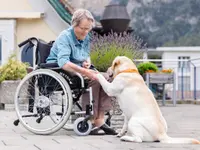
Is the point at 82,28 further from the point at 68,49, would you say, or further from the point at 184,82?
the point at 184,82

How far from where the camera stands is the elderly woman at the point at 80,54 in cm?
486

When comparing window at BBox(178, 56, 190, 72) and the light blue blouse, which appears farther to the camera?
window at BBox(178, 56, 190, 72)

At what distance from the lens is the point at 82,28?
16.2 feet

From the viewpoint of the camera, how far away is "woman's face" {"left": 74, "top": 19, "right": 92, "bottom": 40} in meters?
4.91

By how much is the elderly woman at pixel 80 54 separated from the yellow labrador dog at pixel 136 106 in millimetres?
306

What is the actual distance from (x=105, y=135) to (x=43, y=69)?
816 mm

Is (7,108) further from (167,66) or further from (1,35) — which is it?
(167,66)

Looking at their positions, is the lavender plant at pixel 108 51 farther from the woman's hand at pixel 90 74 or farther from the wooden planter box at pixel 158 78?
the wooden planter box at pixel 158 78

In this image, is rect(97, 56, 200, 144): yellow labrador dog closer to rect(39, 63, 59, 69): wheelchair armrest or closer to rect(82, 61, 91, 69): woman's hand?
rect(82, 61, 91, 69): woman's hand

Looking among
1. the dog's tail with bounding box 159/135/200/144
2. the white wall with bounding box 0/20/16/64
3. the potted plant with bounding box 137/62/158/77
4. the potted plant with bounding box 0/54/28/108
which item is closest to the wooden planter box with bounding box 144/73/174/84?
the potted plant with bounding box 137/62/158/77

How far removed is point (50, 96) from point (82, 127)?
0.43 metres

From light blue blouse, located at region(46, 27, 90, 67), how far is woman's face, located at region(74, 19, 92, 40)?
0.05 m

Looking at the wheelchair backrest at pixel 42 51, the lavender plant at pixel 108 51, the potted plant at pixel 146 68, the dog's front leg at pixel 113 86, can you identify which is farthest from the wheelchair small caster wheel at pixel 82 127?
the potted plant at pixel 146 68

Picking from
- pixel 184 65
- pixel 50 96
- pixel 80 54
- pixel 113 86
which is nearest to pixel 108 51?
pixel 80 54
